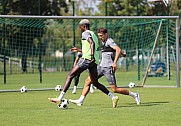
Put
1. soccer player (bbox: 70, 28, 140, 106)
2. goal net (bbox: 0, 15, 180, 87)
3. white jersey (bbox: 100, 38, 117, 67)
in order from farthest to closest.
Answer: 1. goal net (bbox: 0, 15, 180, 87)
2. white jersey (bbox: 100, 38, 117, 67)
3. soccer player (bbox: 70, 28, 140, 106)

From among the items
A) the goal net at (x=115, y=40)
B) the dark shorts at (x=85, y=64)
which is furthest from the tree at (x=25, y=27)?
the dark shorts at (x=85, y=64)

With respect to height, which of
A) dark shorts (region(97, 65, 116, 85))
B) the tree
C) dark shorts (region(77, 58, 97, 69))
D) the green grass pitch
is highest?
the tree

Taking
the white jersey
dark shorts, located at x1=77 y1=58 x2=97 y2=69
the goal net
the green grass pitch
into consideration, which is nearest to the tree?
the goal net

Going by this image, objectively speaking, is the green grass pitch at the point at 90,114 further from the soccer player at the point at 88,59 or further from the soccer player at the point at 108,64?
the soccer player at the point at 88,59

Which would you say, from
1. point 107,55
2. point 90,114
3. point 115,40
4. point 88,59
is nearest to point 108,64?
point 107,55

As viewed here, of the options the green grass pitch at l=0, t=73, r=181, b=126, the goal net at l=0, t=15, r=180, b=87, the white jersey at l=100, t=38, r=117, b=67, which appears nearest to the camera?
the green grass pitch at l=0, t=73, r=181, b=126

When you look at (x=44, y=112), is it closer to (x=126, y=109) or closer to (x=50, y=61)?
(x=126, y=109)

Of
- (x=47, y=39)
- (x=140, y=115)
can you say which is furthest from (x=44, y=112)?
(x=47, y=39)

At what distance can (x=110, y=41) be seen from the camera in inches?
523

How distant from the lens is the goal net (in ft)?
86.1

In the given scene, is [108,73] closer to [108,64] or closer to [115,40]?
[108,64]

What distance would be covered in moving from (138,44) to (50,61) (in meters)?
10.6

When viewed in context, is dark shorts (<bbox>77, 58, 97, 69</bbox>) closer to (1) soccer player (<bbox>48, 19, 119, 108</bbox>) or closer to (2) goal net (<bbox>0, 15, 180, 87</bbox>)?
(1) soccer player (<bbox>48, 19, 119, 108</bbox>)

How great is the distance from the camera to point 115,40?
34.2 meters
